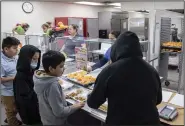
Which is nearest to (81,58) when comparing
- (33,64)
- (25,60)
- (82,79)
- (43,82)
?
(82,79)

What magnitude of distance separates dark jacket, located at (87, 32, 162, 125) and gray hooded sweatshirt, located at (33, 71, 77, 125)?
0.35 metres

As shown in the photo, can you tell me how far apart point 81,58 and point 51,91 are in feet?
3.37

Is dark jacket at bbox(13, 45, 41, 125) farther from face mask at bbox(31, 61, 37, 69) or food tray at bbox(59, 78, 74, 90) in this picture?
food tray at bbox(59, 78, 74, 90)

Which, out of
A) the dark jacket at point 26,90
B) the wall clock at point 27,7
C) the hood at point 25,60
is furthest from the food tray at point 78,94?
the wall clock at point 27,7

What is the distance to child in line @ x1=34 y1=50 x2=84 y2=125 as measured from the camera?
4.70 feet

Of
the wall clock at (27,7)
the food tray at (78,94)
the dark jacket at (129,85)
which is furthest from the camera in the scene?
the wall clock at (27,7)

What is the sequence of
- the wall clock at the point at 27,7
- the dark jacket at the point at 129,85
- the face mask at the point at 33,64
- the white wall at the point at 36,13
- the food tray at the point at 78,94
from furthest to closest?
the wall clock at the point at 27,7 < the white wall at the point at 36,13 < the face mask at the point at 33,64 < the food tray at the point at 78,94 < the dark jacket at the point at 129,85

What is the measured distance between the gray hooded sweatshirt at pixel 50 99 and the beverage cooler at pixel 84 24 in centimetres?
475

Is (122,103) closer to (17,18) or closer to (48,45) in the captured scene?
(48,45)

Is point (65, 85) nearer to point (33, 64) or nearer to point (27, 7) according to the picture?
point (33, 64)

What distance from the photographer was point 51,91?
4.67 ft

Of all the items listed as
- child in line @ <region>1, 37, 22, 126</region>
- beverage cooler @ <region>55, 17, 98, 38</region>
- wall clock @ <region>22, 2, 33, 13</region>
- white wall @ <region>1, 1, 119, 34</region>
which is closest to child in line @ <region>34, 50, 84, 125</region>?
child in line @ <region>1, 37, 22, 126</region>

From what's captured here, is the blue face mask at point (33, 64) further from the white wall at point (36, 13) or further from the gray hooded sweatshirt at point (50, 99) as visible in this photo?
the white wall at point (36, 13)

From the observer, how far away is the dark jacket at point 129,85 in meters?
1.17
